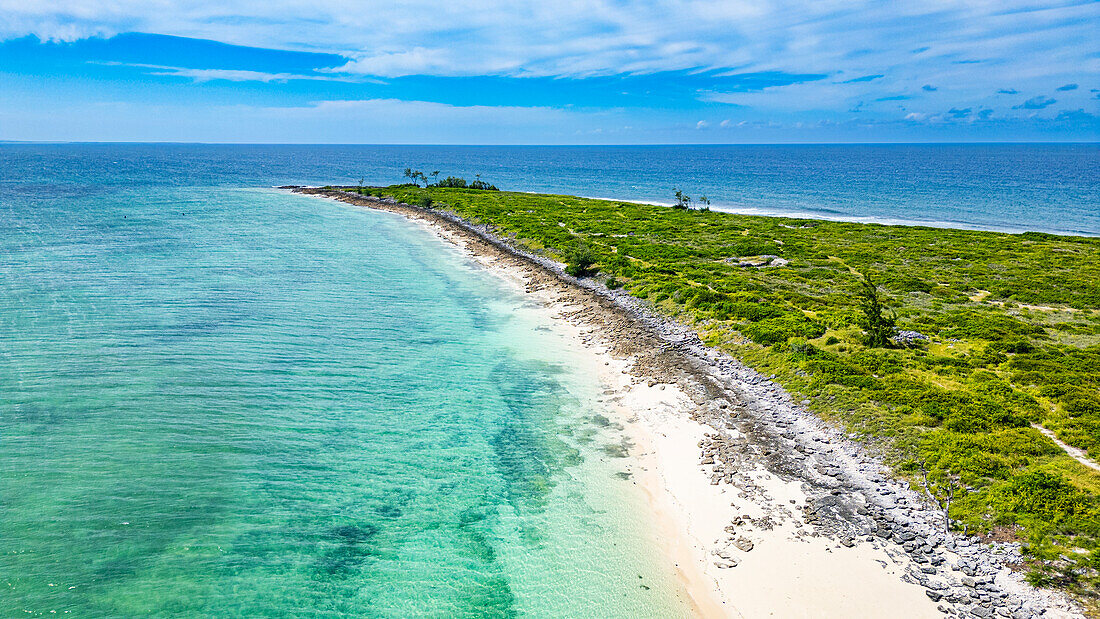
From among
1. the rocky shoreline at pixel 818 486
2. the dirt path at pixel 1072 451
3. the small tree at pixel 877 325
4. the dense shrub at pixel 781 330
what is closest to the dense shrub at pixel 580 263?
the rocky shoreline at pixel 818 486

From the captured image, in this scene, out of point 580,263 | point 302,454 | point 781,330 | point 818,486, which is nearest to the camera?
point 818,486

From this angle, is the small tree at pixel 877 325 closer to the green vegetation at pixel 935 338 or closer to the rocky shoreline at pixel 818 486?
the green vegetation at pixel 935 338

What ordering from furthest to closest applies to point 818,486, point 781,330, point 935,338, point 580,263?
point 580,263, point 781,330, point 935,338, point 818,486

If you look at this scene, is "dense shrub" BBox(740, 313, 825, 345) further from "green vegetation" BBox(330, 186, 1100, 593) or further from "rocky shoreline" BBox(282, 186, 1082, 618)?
"rocky shoreline" BBox(282, 186, 1082, 618)

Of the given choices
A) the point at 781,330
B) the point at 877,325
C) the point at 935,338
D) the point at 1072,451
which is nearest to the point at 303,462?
the point at 781,330

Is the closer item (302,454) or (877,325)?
(302,454)

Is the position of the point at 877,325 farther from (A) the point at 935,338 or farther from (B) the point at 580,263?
(B) the point at 580,263
